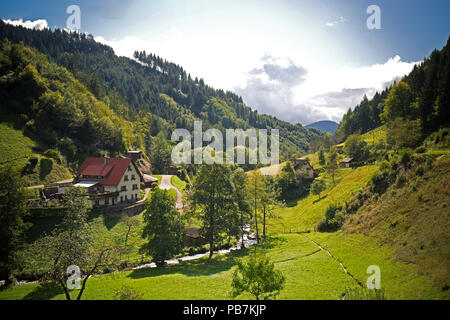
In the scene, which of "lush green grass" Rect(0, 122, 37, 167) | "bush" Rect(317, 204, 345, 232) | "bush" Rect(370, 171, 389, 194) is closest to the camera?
"bush" Rect(370, 171, 389, 194)

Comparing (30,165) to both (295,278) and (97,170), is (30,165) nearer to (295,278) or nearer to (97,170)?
(97,170)

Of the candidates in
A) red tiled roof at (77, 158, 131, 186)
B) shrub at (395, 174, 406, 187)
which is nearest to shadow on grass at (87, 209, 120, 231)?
red tiled roof at (77, 158, 131, 186)

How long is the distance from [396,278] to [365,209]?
20463 millimetres

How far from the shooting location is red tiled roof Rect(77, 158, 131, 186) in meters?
51.6

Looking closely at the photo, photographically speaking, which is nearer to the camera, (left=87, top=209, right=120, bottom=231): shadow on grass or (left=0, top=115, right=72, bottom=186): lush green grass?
(left=87, top=209, right=120, bottom=231): shadow on grass

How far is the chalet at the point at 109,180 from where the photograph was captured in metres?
Result: 49.2

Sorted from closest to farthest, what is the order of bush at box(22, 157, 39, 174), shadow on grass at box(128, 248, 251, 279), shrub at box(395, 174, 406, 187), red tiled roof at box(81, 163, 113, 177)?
1. shadow on grass at box(128, 248, 251, 279)
2. shrub at box(395, 174, 406, 187)
3. bush at box(22, 157, 39, 174)
4. red tiled roof at box(81, 163, 113, 177)

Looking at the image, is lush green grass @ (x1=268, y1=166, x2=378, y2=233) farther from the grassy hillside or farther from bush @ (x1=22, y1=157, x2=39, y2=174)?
bush @ (x1=22, y1=157, x2=39, y2=174)

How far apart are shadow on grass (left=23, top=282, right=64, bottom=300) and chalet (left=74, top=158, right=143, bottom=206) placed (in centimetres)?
2144

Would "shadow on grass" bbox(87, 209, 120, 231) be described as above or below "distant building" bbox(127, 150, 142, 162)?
below

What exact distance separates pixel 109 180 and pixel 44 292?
2868cm
